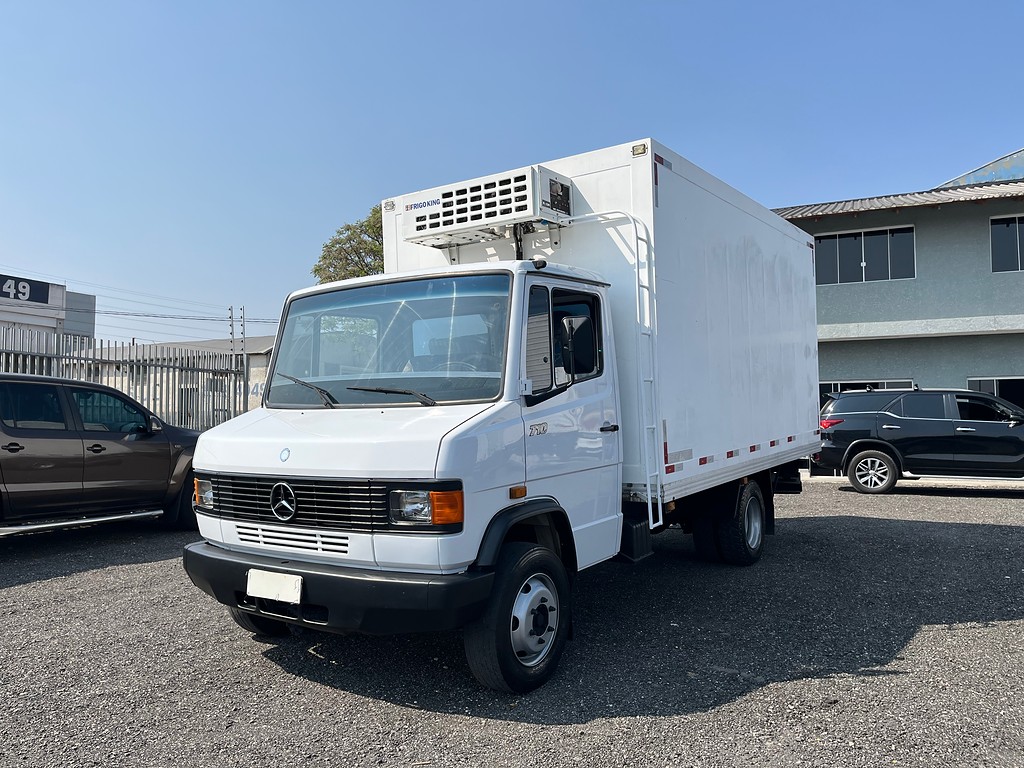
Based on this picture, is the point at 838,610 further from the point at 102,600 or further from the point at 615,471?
the point at 102,600

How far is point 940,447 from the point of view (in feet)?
41.0

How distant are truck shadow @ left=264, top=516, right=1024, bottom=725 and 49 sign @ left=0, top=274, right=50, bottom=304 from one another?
19.8 meters

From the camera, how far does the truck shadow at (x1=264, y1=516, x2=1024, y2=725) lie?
416cm

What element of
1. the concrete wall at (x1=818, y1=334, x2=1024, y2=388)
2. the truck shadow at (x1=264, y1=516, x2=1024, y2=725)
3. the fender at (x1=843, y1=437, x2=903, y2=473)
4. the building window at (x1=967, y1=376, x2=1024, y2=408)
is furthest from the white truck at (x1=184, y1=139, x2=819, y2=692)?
the building window at (x1=967, y1=376, x2=1024, y2=408)

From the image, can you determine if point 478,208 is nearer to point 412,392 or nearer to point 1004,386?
point 412,392

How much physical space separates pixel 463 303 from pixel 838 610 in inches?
146

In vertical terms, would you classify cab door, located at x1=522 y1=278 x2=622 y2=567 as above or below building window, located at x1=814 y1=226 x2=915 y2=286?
below

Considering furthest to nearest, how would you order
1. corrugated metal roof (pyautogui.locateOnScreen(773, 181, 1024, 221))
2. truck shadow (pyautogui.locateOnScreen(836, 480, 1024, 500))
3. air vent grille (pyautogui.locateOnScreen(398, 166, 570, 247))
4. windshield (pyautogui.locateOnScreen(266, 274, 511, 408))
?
1. corrugated metal roof (pyautogui.locateOnScreen(773, 181, 1024, 221))
2. truck shadow (pyautogui.locateOnScreen(836, 480, 1024, 500))
3. air vent grille (pyautogui.locateOnScreen(398, 166, 570, 247))
4. windshield (pyautogui.locateOnScreen(266, 274, 511, 408))

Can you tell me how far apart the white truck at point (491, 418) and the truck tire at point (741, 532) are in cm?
75

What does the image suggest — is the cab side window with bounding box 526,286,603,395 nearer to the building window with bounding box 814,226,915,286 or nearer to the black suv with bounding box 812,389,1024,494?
the black suv with bounding box 812,389,1024,494

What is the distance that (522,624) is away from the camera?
4.10 m

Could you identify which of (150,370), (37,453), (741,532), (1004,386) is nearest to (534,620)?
(741,532)

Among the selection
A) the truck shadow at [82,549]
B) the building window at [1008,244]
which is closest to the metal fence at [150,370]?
the truck shadow at [82,549]

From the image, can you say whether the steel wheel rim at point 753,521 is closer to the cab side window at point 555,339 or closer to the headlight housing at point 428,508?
the cab side window at point 555,339
